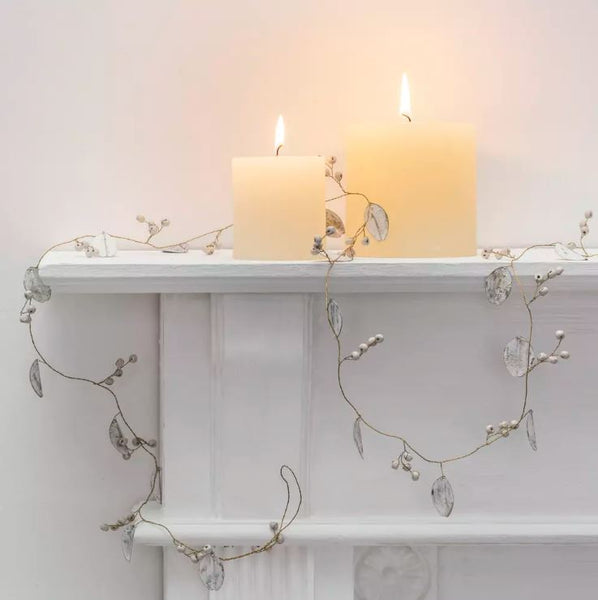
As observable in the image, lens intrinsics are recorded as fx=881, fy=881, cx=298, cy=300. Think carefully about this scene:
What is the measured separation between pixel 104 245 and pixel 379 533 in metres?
0.33

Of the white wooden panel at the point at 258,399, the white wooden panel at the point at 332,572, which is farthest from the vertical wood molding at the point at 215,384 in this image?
the white wooden panel at the point at 332,572

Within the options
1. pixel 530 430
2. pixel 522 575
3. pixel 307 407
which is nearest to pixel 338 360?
pixel 307 407

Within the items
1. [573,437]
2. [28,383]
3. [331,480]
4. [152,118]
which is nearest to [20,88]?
[152,118]

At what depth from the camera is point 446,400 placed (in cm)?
75

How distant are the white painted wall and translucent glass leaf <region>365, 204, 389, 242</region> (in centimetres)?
14

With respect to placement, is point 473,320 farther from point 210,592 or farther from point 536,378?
point 210,592

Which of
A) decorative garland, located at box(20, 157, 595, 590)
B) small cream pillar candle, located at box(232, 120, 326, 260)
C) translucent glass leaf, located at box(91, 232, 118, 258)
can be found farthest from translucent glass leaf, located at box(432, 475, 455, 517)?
translucent glass leaf, located at box(91, 232, 118, 258)

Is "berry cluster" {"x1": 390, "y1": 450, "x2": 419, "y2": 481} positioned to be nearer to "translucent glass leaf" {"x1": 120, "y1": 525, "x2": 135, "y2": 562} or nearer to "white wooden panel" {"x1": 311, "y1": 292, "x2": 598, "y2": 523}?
"white wooden panel" {"x1": 311, "y1": 292, "x2": 598, "y2": 523}

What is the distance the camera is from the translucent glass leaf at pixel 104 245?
27.6 inches

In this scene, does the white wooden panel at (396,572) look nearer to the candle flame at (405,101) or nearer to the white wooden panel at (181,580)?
the white wooden panel at (181,580)

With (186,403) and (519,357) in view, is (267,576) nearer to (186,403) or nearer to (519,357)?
(186,403)

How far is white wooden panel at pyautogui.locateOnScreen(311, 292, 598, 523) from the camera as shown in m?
0.74

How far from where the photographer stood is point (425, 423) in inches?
29.3

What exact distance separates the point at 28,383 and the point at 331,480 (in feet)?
0.91
